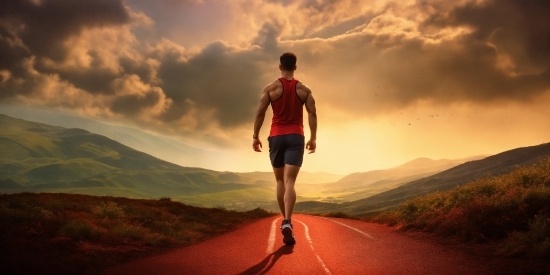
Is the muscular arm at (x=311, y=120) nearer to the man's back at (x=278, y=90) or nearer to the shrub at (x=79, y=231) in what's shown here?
the man's back at (x=278, y=90)

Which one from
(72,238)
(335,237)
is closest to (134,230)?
(72,238)

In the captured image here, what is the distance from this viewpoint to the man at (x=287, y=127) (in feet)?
24.6

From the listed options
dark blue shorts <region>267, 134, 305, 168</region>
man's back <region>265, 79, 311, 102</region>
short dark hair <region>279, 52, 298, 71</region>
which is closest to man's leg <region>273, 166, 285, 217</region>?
dark blue shorts <region>267, 134, 305, 168</region>

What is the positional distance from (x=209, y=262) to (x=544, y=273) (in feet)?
18.9

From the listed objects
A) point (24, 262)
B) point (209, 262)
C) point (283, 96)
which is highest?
point (283, 96)

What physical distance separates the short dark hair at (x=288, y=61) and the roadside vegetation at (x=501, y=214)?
6.06m

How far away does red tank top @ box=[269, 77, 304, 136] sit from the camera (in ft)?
24.8

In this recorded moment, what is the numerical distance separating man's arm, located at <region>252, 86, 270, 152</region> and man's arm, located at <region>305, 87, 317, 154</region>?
876 mm

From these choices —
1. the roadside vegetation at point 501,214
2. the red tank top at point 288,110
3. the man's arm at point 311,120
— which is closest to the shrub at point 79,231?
the red tank top at point 288,110

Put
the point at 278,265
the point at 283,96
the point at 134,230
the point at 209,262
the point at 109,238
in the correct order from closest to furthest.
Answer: the point at 278,265 < the point at 209,262 < the point at 283,96 < the point at 109,238 < the point at 134,230

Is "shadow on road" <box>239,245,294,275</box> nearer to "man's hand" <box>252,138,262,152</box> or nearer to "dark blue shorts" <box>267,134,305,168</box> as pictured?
"dark blue shorts" <box>267,134,305,168</box>

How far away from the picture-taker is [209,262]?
6957mm

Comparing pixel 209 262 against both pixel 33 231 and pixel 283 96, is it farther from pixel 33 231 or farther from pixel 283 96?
pixel 33 231

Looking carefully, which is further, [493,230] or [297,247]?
[493,230]
